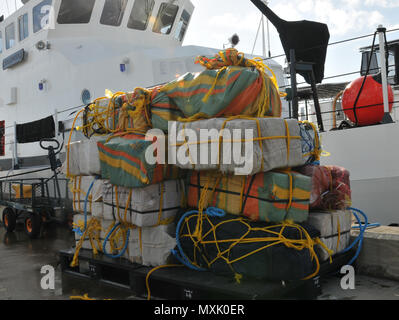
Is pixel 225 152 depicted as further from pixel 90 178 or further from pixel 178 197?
pixel 90 178

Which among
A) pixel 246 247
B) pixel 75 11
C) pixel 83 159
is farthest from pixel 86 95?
pixel 246 247

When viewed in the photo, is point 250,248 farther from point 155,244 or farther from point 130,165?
point 130,165

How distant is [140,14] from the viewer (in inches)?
374

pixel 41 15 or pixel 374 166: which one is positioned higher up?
pixel 41 15

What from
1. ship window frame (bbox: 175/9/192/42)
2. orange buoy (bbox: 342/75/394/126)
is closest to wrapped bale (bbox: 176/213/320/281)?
orange buoy (bbox: 342/75/394/126)

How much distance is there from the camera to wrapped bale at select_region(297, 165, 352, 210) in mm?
3607

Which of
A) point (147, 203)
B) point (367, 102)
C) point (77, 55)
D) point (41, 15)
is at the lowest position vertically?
point (147, 203)

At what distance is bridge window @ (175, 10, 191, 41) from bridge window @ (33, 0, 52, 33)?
3105 millimetres

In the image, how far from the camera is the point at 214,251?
3.32 meters

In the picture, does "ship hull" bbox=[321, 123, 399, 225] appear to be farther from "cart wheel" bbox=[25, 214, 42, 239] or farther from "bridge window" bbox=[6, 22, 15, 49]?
→ "bridge window" bbox=[6, 22, 15, 49]

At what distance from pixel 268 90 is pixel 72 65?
21.1ft

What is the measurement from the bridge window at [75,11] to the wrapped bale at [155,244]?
6969 mm

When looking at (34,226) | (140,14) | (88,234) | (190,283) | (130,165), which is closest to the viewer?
(190,283)

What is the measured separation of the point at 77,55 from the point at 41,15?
139 cm
